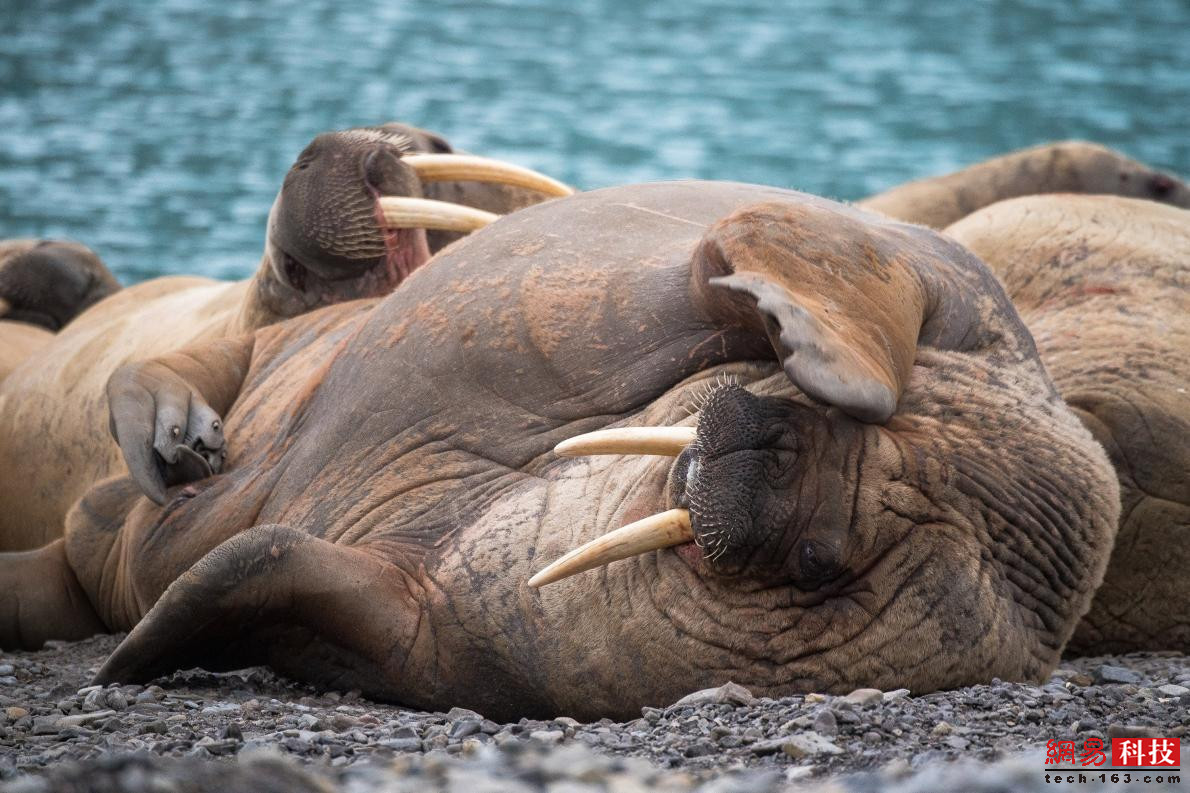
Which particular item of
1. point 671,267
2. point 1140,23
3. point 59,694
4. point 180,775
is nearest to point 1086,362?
point 671,267

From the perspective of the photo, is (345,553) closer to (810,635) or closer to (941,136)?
(810,635)

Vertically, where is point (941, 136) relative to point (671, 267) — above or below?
below

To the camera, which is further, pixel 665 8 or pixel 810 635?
pixel 665 8

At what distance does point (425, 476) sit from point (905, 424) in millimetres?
1185

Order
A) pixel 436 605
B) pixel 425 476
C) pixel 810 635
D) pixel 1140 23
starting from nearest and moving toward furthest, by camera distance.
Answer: pixel 810 635 → pixel 436 605 → pixel 425 476 → pixel 1140 23

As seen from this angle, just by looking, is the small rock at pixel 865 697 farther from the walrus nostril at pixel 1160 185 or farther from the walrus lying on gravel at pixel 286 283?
the walrus nostril at pixel 1160 185

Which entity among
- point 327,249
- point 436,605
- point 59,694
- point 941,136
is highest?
point 327,249

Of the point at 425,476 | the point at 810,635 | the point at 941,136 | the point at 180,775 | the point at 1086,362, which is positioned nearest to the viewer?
the point at 180,775

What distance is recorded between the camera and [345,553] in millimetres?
3689

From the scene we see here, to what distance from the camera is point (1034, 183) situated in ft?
23.9

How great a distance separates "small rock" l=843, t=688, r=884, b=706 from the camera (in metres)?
3.15

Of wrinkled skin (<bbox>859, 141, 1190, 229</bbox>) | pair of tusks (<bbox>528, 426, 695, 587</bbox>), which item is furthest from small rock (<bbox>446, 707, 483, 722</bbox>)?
wrinkled skin (<bbox>859, 141, 1190, 229</bbox>)

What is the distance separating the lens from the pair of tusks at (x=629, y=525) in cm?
324

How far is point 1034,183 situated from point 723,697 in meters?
4.67
